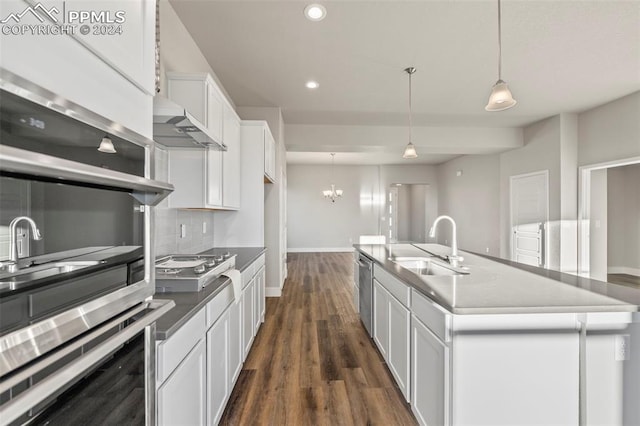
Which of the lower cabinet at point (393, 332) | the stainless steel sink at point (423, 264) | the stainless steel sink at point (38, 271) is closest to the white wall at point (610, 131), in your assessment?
the stainless steel sink at point (423, 264)

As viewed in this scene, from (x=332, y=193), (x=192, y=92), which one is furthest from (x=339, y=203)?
(x=192, y=92)

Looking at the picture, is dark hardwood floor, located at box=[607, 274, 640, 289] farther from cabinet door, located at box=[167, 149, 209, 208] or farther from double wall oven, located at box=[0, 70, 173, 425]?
double wall oven, located at box=[0, 70, 173, 425]

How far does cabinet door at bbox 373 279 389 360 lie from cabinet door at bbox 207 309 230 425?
3.98 ft

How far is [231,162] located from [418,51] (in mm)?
2295

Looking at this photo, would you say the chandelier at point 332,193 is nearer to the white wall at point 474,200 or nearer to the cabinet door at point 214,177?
the white wall at point 474,200

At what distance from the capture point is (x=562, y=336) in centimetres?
131

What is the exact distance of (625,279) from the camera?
Result: 222 inches

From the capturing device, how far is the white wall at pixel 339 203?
31.1 feet

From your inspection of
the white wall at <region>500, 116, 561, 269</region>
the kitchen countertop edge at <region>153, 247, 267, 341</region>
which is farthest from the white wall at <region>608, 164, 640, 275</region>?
the kitchen countertop edge at <region>153, 247, 267, 341</region>

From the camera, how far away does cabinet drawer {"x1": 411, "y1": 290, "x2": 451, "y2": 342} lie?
4.39 feet

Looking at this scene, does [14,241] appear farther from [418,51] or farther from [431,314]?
[418,51]

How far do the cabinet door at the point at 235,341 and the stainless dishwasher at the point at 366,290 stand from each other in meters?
1.27

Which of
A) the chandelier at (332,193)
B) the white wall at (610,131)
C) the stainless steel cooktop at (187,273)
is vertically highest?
the white wall at (610,131)

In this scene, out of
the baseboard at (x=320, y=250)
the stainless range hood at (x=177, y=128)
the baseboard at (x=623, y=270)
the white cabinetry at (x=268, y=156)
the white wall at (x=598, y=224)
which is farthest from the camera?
the baseboard at (x=320, y=250)
